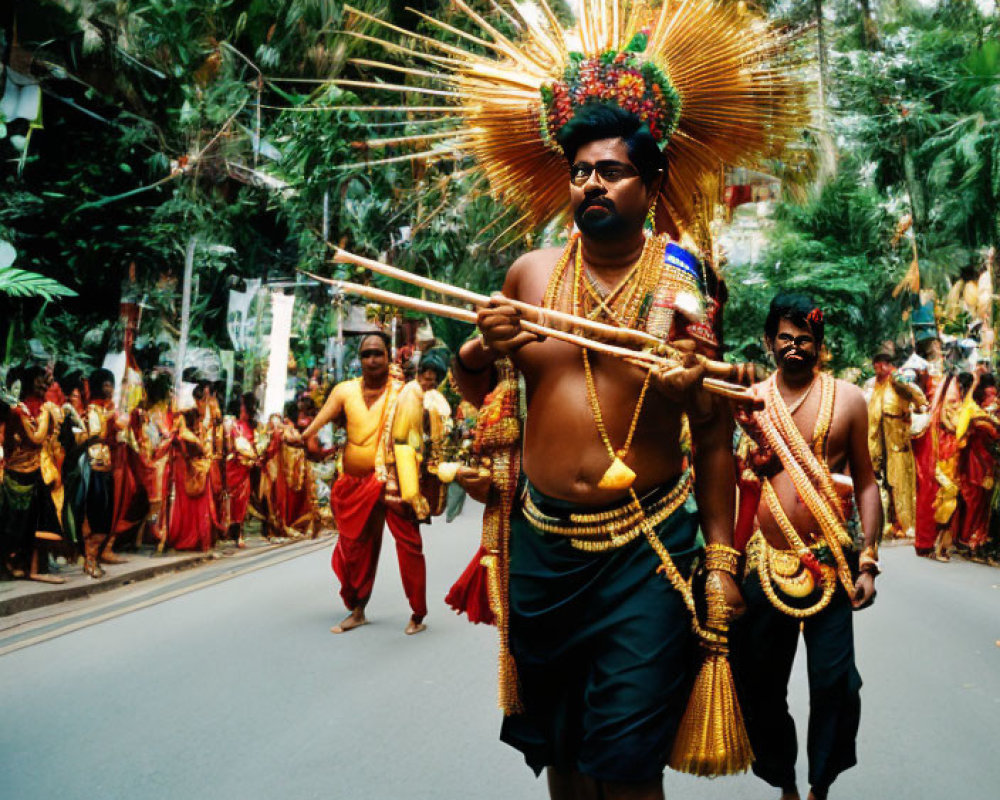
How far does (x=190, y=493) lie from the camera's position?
40.1ft

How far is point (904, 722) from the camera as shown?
17.9 ft

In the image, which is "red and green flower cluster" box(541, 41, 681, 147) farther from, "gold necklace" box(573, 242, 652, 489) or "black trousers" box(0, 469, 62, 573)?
"black trousers" box(0, 469, 62, 573)

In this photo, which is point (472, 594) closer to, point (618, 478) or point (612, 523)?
point (612, 523)

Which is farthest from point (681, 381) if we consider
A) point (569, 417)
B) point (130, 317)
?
point (130, 317)

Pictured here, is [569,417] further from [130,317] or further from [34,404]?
[130,317]

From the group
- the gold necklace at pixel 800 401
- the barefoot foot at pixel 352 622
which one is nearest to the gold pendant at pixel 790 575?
the gold necklace at pixel 800 401

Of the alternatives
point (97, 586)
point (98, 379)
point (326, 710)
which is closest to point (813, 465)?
point (326, 710)

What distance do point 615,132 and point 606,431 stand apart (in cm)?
89

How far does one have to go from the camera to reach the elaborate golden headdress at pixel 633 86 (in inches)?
127

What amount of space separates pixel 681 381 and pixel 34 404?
8071 millimetres

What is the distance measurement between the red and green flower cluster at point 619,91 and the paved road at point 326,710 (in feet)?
8.78

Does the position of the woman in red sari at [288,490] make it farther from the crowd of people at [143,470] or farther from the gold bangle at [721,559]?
the gold bangle at [721,559]

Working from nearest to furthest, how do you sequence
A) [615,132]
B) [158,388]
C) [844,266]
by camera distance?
[615,132], [158,388], [844,266]

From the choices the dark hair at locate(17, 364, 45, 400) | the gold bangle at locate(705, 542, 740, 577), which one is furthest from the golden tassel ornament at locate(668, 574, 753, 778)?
the dark hair at locate(17, 364, 45, 400)
